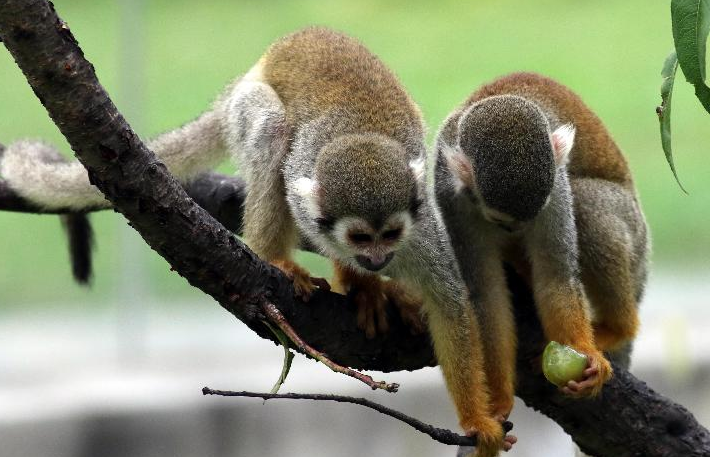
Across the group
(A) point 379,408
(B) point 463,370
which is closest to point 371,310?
(B) point 463,370

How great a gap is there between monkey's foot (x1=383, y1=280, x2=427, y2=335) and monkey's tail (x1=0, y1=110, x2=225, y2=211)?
3.71ft

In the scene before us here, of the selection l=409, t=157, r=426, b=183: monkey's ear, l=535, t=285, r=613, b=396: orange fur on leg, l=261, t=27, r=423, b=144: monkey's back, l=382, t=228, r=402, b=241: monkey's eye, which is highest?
l=261, t=27, r=423, b=144: monkey's back

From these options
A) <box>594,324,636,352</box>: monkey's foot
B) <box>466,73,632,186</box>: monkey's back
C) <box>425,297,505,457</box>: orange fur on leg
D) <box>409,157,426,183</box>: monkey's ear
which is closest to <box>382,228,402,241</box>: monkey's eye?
<box>409,157,426,183</box>: monkey's ear

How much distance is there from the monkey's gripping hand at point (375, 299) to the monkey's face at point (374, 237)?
15cm

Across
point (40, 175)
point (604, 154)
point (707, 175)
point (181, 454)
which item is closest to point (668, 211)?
point (707, 175)

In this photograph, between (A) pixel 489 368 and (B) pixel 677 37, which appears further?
(A) pixel 489 368

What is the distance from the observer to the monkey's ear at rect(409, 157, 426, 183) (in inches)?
136

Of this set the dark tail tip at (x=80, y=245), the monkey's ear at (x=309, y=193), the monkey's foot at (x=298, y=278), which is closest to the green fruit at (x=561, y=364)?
the monkey's foot at (x=298, y=278)

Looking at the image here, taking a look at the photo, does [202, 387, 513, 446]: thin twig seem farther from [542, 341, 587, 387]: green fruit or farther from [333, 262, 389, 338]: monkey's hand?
[333, 262, 389, 338]: monkey's hand

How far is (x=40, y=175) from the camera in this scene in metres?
4.13

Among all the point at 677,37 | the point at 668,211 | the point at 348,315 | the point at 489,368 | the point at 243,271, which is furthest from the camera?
the point at 668,211

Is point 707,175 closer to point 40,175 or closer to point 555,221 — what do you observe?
point 555,221

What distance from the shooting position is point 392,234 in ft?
11.0

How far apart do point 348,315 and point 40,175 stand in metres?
1.66
